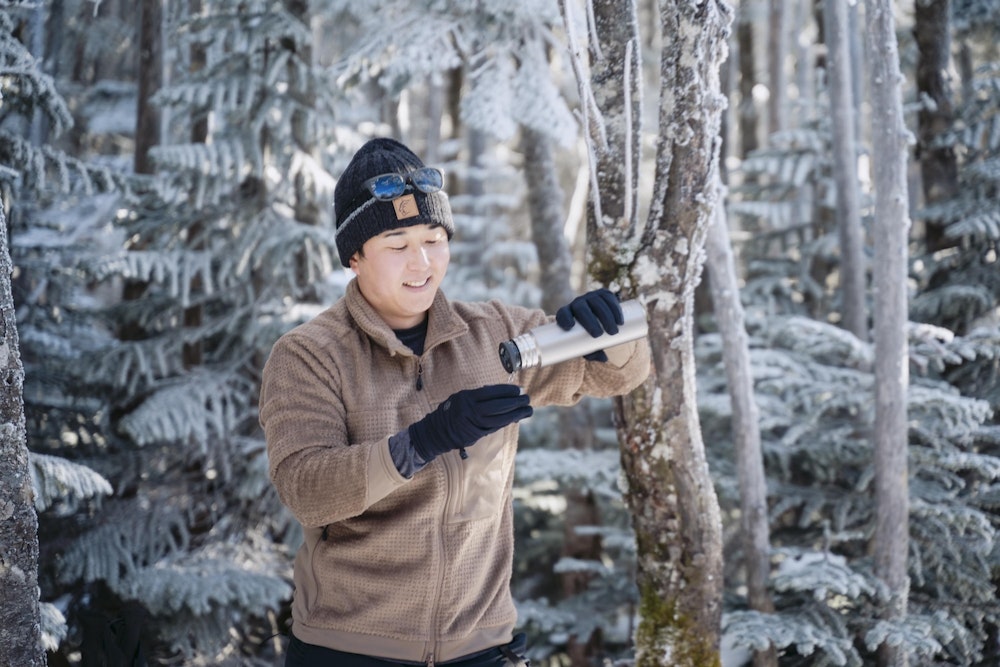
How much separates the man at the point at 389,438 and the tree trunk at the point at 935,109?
4.55 m

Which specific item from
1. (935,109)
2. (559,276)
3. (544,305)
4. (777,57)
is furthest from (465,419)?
(777,57)

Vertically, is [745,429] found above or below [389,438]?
below

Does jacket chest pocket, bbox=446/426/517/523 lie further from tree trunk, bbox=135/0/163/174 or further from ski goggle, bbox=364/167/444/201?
tree trunk, bbox=135/0/163/174

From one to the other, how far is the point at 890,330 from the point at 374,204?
123 inches

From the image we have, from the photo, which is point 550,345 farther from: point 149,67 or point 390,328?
point 149,67

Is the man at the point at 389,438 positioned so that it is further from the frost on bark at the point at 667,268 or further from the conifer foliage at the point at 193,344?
the conifer foliage at the point at 193,344

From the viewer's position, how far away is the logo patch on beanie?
2484 millimetres

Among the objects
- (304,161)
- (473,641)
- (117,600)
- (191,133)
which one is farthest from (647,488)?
(191,133)

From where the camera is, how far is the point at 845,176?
19.4 ft

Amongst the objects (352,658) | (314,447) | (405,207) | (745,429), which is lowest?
(352,658)

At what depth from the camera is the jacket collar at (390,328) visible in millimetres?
2414

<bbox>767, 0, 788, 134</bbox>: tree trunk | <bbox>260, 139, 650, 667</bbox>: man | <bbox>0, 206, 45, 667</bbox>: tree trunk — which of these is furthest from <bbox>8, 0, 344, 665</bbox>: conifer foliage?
<bbox>767, 0, 788, 134</bbox>: tree trunk

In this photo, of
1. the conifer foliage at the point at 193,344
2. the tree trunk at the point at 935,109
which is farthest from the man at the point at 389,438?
the tree trunk at the point at 935,109

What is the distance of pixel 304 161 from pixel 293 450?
14.9 feet
